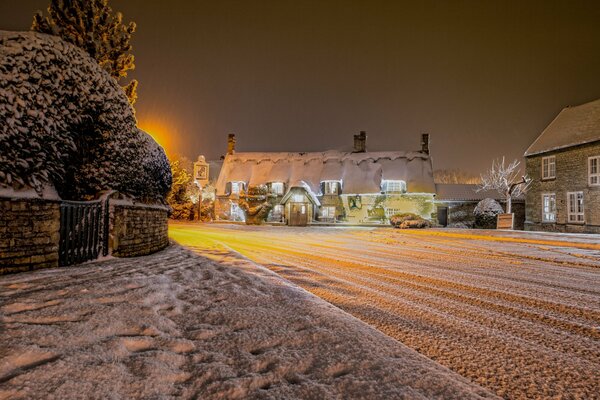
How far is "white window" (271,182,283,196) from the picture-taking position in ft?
131

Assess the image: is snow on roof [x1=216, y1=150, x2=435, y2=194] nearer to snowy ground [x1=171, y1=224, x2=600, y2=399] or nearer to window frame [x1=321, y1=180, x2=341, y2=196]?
window frame [x1=321, y1=180, x2=341, y2=196]

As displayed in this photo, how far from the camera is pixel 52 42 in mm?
7289

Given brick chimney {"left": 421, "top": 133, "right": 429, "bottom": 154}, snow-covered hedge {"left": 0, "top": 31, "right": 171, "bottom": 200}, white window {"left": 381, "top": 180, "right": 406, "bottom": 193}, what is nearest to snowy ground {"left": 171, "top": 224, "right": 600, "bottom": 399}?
snow-covered hedge {"left": 0, "top": 31, "right": 171, "bottom": 200}

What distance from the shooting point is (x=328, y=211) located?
125ft

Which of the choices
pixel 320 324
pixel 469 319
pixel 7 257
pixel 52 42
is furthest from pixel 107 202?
pixel 469 319

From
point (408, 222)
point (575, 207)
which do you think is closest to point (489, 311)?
point (408, 222)

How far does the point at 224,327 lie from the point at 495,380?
254cm

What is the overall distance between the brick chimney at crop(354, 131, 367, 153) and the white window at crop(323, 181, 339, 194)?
23.1 feet

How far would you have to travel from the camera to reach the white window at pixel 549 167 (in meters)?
26.1

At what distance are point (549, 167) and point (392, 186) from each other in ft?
49.7

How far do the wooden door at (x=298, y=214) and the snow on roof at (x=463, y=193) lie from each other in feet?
54.3

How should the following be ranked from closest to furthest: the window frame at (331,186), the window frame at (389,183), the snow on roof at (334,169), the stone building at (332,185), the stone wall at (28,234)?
the stone wall at (28,234) → the stone building at (332,185) → the window frame at (389,183) → the snow on roof at (334,169) → the window frame at (331,186)

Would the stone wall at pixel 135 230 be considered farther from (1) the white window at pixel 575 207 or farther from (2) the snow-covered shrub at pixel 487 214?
(2) the snow-covered shrub at pixel 487 214

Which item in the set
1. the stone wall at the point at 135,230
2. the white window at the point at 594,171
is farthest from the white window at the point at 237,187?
the white window at the point at 594,171
